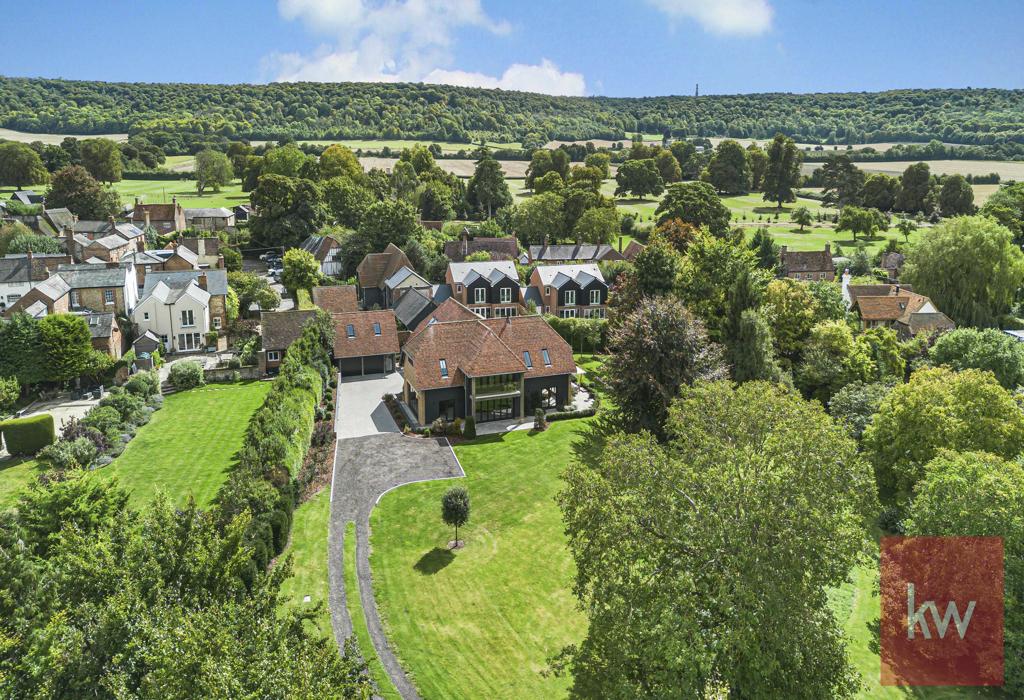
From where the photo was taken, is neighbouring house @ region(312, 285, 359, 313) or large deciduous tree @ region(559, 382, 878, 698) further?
neighbouring house @ region(312, 285, 359, 313)

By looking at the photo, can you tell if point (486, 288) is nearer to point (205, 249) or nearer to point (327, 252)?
point (327, 252)

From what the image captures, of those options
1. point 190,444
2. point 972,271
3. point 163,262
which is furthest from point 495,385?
point 972,271

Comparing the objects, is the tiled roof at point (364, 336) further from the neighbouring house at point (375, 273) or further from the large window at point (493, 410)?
the neighbouring house at point (375, 273)

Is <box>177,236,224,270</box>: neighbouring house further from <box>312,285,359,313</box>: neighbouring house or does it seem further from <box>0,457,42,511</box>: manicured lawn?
<box>0,457,42,511</box>: manicured lawn

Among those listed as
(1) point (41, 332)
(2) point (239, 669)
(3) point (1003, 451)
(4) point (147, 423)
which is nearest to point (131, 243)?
(1) point (41, 332)

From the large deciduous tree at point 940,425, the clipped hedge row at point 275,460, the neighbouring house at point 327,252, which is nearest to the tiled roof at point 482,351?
the clipped hedge row at point 275,460

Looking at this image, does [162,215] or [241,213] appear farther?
[241,213]

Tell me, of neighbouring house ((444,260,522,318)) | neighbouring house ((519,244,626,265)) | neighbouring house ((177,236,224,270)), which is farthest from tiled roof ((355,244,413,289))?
neighbouring house ((519,244,626,265))

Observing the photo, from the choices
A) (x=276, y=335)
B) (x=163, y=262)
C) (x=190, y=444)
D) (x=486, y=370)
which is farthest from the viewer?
(x=163, y=262)
